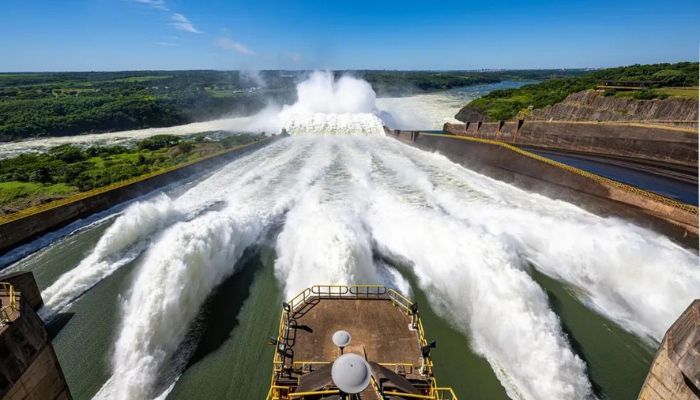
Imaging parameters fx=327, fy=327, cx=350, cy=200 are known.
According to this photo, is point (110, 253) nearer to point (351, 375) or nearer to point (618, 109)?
point (351, 375)

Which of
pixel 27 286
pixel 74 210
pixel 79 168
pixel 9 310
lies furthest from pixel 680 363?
pixel 79 168

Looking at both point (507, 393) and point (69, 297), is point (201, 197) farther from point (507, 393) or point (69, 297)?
point (507, 393)

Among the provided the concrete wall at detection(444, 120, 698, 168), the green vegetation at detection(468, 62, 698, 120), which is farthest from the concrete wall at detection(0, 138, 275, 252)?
the green vegetation at detection(468, 62, 698, 120)

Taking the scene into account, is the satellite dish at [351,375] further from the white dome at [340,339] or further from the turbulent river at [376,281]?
the turbulent river at [376,281]

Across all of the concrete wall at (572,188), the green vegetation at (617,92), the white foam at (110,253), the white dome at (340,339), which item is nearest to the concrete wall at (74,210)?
the white foam at (110,253)

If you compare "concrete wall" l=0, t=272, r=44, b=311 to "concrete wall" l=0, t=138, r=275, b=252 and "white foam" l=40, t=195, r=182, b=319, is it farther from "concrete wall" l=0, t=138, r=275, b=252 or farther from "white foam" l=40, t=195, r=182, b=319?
"concrete wall" l=0, t=138, r=275, b=252
